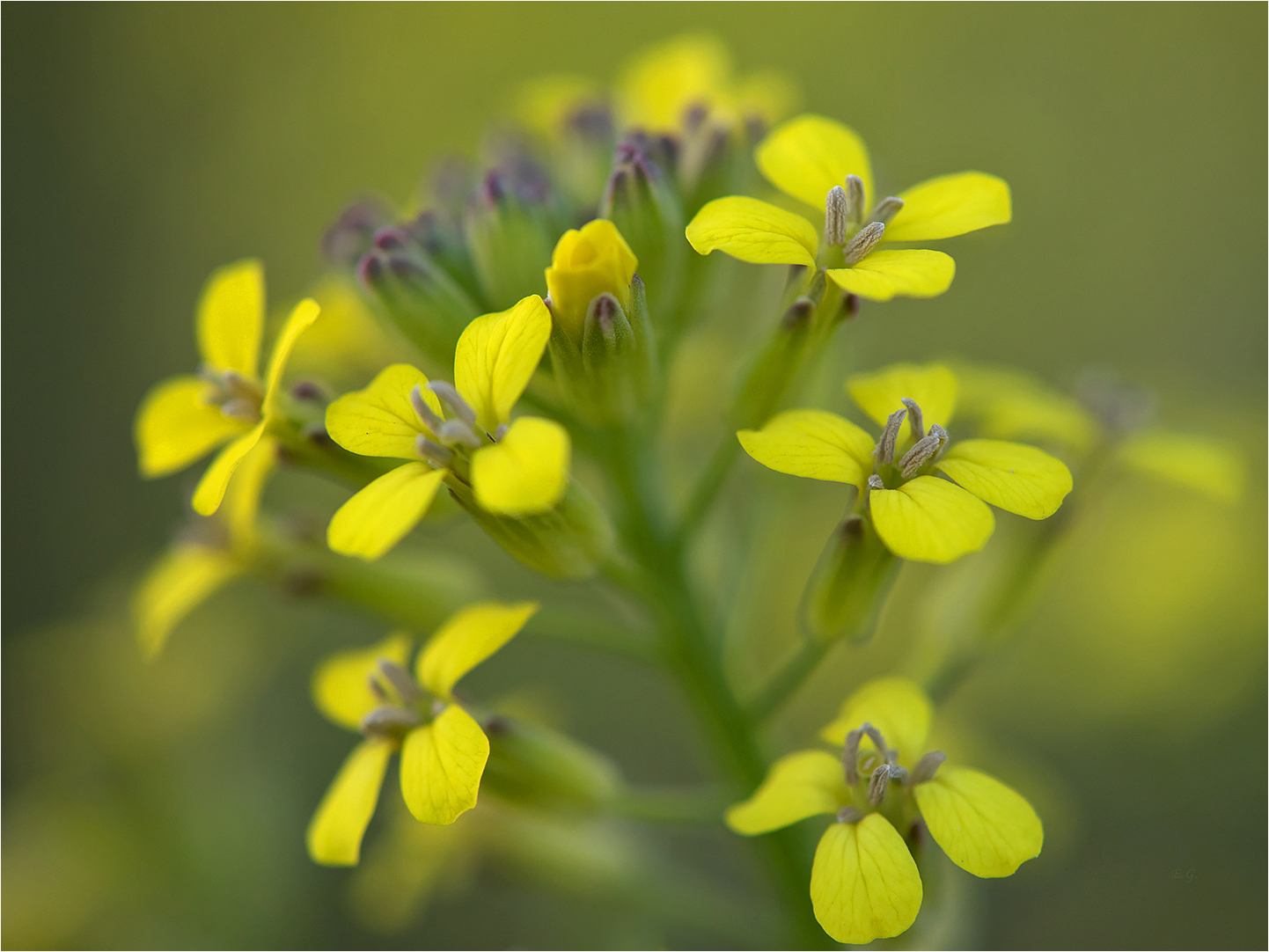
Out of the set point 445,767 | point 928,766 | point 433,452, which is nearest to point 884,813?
point 928,766

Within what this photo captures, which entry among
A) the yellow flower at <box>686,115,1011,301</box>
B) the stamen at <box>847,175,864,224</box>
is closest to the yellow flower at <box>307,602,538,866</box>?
the yellow flower at <box>686,115,1011,301</box>

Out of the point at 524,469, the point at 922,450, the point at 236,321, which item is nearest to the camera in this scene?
the point at 524,469

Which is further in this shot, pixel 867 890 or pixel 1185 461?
pixel 1185 461

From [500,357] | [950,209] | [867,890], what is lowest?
[867,890]

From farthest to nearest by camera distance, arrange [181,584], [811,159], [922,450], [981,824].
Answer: [181,584] → [811,159] → [922,450] → [981,824]

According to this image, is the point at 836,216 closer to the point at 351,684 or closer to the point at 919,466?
the point at 919,466

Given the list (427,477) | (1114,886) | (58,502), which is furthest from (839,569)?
(58,502)

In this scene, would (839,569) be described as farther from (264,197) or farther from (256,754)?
(264,197)
